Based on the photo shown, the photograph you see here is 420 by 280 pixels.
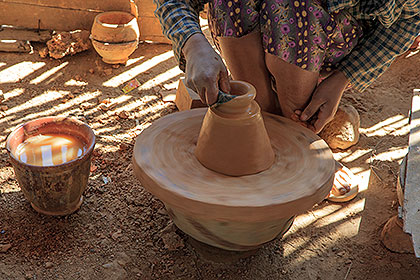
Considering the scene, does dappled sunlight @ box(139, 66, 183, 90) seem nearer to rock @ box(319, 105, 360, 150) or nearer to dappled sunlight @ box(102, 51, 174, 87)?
dappled sunlight @ box(102, 51, 174, 87)

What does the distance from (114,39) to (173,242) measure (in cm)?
221

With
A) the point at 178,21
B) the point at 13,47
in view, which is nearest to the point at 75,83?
the point at 13,47

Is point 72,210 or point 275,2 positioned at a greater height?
Result: point 275,2

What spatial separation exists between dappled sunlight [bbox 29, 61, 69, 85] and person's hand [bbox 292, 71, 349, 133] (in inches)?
97.9

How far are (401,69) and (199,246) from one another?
307cm

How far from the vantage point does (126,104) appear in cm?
379

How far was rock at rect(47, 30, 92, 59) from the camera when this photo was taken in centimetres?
418

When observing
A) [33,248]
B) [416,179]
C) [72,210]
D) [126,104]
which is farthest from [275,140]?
[126,104]

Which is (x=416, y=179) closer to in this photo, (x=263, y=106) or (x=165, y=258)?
(x=263, y=106)

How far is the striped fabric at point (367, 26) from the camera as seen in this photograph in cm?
226

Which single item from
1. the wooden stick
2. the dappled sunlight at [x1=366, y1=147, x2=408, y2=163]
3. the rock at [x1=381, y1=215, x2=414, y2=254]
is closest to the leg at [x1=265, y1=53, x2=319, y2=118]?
the rock at [x1=381, y1=215, x2=414, y2=254]

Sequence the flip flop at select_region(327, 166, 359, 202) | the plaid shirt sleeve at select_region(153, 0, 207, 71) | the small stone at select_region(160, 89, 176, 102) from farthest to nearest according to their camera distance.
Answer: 1. the small stone at select_region(160, 89, 176, 102)
2. the flip flop at select_region(327, 166, 359, 202)
3. the plaid shirt sleeve at select_region(153, 0, 207, 71)

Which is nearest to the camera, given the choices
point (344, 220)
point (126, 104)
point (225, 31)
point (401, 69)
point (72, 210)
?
point (225, 31)

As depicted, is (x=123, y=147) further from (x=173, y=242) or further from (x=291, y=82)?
(x=291, y=82)
